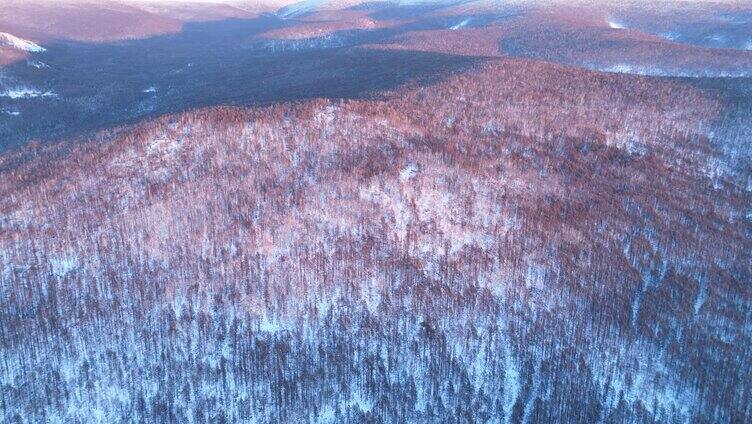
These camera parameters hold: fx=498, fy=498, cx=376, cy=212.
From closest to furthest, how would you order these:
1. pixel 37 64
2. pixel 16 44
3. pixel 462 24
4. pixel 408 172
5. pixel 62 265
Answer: pixel 62 265 → pixel 408 172 → pixel 37 64 → pixel 16 44 → pixel 462 24

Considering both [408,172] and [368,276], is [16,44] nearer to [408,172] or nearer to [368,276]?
[408,172]

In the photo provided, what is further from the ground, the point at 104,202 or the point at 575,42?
the point at 575,42

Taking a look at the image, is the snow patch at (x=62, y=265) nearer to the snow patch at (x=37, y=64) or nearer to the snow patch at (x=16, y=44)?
the snow patch at (x=37, y=64)

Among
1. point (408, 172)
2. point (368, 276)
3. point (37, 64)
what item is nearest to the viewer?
point (368, 276)

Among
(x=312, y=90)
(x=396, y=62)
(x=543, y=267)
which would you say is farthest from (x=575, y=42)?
(x=543, y=267)

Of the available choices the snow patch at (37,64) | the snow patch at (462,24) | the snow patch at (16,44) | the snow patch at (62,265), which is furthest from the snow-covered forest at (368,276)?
the snow patch at (462,24)

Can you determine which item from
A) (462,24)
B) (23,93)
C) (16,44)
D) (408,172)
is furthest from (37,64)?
(462,24)

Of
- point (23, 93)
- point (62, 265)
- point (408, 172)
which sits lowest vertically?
point (62, 265)

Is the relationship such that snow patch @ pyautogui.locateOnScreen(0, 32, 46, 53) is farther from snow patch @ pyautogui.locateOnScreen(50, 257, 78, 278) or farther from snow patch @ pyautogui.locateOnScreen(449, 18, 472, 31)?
snow patch @ pyautogui.locateOnScreen(449, 18, 472, 31)

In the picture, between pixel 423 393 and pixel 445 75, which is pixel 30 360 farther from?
pixel 445 75

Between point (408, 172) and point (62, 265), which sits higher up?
point (408, 172)

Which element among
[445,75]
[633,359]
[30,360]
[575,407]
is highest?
[445,75]
